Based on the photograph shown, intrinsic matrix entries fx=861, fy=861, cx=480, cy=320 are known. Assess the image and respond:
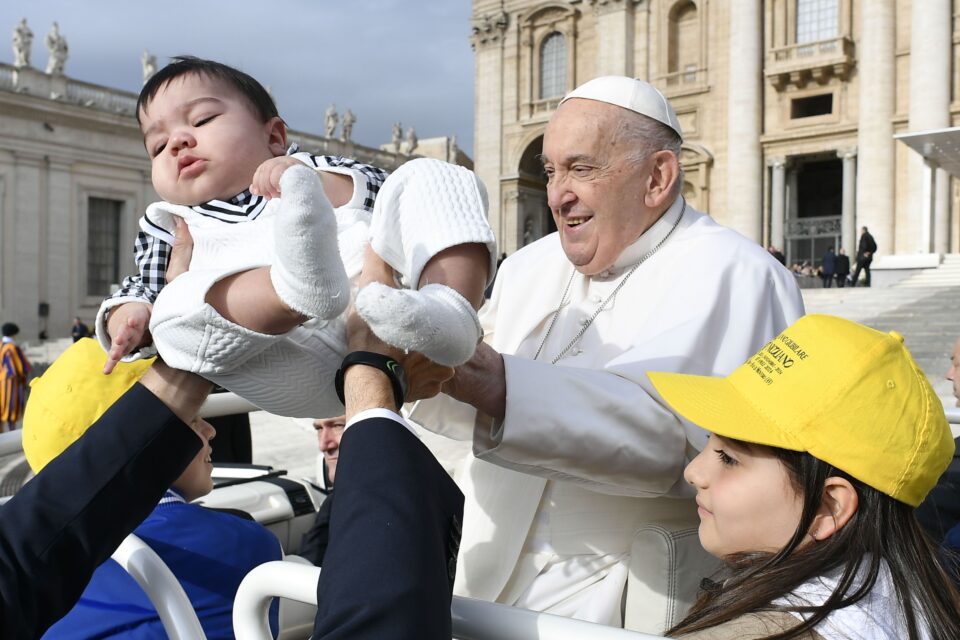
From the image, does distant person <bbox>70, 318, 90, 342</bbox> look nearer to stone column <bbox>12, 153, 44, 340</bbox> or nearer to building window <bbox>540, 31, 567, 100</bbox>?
stone column <bbox>12, 153, 44, 340</bbox>

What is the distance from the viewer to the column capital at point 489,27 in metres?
30.7

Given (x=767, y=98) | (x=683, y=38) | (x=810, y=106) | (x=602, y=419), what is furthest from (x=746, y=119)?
(x=602, y=419)

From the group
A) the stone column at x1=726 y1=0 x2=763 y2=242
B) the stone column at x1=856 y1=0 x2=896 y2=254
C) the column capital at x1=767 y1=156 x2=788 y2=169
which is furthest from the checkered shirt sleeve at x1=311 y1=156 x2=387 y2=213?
the column capital at x1=767 y1=156 x2=788 y2=169

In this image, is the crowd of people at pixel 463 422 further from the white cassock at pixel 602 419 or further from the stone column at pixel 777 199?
the stone column at pixel 777 199

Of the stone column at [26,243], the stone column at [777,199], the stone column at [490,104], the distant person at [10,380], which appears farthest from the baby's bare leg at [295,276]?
the stone column at [490,104]

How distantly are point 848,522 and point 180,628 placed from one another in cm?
104

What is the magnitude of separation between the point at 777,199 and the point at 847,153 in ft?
7.25

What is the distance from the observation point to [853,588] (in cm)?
119

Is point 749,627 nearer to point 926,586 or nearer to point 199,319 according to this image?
point 926,586

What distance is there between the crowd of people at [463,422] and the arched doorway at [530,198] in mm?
28129

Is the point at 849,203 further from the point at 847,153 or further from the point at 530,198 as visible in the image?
the point at 530,198

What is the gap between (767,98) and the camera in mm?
25453

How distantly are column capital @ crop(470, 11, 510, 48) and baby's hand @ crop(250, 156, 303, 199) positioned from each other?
3084 centimetres

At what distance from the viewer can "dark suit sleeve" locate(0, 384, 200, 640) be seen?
4.24 feet
